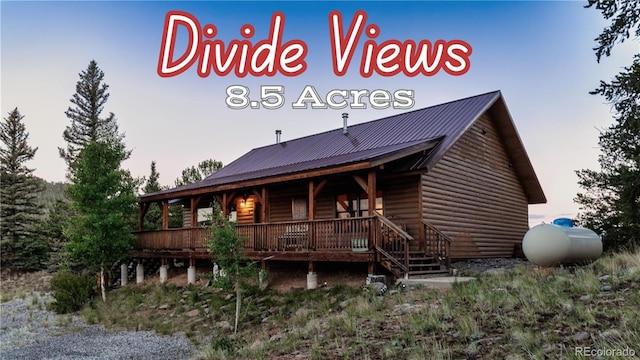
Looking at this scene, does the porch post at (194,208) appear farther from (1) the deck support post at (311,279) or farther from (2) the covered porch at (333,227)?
(1) the deck support post at (311,279)

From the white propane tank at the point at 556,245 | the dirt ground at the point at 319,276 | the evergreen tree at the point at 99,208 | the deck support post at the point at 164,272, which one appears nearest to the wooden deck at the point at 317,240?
the dirt ground at the point at 319,276

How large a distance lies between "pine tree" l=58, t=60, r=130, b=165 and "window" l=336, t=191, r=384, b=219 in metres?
22.5

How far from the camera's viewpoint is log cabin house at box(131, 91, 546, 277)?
1250 centimetres

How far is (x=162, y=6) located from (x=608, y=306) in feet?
46.0

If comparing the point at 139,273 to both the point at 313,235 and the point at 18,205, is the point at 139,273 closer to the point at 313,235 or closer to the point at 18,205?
the point at 313,235

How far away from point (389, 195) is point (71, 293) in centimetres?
1179

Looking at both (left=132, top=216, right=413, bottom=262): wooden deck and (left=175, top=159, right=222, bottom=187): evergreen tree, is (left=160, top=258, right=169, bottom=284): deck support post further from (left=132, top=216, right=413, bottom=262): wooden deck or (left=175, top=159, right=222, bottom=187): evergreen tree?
(left=175, top=159, right=222, bottom=187): evergreen tree

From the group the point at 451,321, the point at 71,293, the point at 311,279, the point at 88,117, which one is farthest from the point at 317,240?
→ the point at 88,117

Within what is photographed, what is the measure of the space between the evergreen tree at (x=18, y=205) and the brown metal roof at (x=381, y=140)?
51.6 feet

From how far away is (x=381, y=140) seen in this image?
17.4 m

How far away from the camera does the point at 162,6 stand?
14.8 meters

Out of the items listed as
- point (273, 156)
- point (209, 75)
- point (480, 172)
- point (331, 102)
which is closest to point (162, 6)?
point (209, 75)

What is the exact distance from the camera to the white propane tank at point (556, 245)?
1043cm

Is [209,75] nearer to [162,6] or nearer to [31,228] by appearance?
[162,6]
